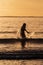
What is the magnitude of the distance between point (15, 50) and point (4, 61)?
54 mm

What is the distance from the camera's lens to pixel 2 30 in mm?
599

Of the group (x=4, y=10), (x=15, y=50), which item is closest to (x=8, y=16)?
(x=4, y=10)

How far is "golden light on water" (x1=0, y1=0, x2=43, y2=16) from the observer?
0.61 meters

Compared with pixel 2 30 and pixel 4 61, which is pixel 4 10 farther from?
pixel 4 61

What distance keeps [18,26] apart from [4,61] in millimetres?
133

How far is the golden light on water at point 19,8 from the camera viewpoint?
61cm

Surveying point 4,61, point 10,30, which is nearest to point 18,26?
point 10,30

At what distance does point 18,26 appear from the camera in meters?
0.60

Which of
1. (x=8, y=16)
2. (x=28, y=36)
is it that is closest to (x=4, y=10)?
(x=8, y=16)

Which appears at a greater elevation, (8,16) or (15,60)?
(8,16)

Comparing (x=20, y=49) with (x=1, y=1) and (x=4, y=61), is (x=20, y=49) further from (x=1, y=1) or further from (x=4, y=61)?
(x=1, y=1)

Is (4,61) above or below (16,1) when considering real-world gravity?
below

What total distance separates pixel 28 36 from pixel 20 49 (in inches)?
2.1

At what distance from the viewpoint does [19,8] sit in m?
0.62
